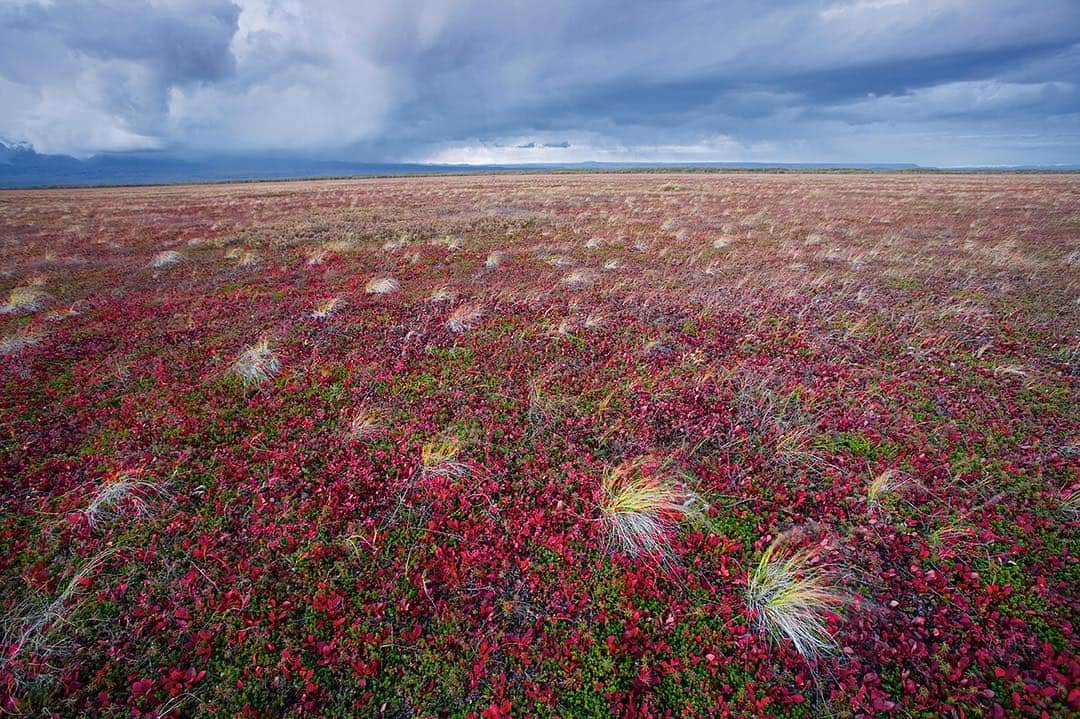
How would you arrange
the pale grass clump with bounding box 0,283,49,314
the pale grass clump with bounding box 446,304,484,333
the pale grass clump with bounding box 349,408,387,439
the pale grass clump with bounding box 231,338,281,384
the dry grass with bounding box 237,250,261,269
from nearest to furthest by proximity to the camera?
the pale grass clump with bounding box 349,408,387,439
the pale grass clump with bounding box 231,338,281,384
the pale grass clump with bounding box 446,304,484,333
the pale grass clump with bounding box 0,283,49,314
the dry grass with bounding box 237,250,261,269

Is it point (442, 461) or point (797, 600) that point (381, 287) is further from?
point (797, 600)

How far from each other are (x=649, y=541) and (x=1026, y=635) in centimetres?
349

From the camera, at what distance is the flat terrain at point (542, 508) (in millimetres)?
3932

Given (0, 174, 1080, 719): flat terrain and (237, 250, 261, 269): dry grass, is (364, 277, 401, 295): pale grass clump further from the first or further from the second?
(237, 250, 261, 269): dry grass

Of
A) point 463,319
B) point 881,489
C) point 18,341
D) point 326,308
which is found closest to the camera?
point 881,489

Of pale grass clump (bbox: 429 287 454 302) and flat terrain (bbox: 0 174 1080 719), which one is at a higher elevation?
pale grass clump (bbox: 429 287 454 302)

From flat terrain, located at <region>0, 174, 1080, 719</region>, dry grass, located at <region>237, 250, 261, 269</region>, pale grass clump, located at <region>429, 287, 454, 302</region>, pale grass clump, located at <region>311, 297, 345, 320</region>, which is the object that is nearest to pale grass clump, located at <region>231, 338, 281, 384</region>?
flat terrain, located at <region>0, 174, 1080, 719</region>

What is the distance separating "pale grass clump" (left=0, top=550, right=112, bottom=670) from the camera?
3908 millimetres

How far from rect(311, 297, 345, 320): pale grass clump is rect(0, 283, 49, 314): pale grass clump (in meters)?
8.91

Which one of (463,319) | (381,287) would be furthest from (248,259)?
(463,319)

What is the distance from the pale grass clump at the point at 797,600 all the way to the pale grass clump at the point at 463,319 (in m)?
8.22

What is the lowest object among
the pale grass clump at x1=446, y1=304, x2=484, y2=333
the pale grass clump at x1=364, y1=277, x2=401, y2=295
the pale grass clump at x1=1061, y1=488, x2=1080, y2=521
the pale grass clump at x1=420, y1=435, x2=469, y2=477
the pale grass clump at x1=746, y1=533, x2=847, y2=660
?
the pale grass clump at x1=746, y1=533, x2=847, y2=660

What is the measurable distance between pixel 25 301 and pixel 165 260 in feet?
19.2

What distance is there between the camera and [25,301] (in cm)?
1327
